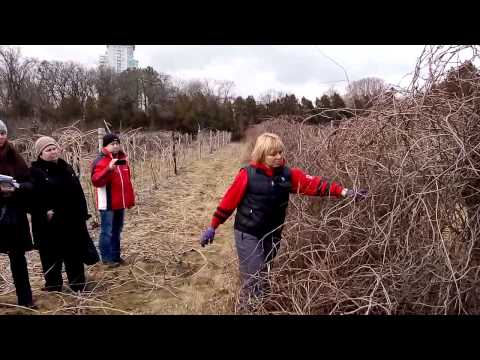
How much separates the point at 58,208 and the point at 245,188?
5.69 ft

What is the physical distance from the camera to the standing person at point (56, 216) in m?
2.71

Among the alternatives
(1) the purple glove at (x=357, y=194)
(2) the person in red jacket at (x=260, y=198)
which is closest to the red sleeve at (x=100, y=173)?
(2) the person in red jacket at (x=260, y=198)

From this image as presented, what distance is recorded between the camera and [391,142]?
2.26 metres

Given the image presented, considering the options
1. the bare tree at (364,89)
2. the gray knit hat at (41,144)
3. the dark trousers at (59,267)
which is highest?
the bare tree at (364,89)

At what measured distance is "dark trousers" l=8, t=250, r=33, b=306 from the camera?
2584 mm

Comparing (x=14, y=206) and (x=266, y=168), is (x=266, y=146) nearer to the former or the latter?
(x=266, y=168)

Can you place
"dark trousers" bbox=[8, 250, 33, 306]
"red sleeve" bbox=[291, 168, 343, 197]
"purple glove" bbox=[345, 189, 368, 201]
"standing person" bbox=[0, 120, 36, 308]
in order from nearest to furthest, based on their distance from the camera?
"purple glove" bbox=[345, 189, 368, 201] → "red sleeve" bbox=[291, 168, 343, 197] → "standing person" bbox=[0, 120, 36, 308] → "dark trousers" bbox=[8, 250, 33, 306]

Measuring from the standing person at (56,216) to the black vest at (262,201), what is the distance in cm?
161

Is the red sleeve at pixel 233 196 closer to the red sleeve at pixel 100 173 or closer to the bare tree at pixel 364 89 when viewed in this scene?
the bare tree at pixel 364 89

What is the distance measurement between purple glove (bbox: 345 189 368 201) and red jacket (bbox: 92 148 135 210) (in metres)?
2.44

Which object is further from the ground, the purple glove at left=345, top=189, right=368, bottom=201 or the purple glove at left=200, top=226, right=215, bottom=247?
the purple glove at left=345, top=189, right=368, bottom=201

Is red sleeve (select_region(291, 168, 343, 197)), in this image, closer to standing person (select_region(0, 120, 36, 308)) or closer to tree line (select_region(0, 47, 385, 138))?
standing person (select_region(0, 120, 36, 308))

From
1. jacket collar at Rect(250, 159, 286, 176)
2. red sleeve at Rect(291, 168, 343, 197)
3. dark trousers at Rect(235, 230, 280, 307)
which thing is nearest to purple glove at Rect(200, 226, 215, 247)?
dark trousers at Rect(235, 230, 280, 307)

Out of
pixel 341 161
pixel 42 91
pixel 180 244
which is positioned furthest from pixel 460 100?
pixel 42 91
